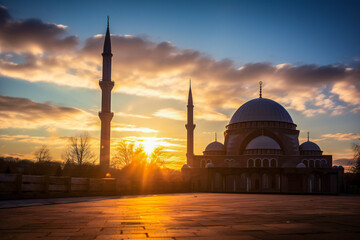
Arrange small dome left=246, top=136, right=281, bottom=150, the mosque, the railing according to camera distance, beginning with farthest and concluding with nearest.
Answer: small dome left=246, top=136, right=281, bottom=150, the mosque, the railing

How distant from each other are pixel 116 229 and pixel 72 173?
43241 millimetres

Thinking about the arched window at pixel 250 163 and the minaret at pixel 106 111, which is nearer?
the minaret at pixel 106 111

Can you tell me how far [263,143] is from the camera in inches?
2074

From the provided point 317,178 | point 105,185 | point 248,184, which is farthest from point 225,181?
point 105,185

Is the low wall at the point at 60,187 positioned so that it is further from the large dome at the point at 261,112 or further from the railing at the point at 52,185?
the large dome at the point at 261,112

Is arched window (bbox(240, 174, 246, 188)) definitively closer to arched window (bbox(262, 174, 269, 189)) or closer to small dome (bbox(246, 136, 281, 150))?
arched window (bbox(262, 174, 269, 189))

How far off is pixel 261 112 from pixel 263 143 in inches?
317

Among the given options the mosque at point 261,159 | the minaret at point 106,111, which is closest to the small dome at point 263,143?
the mosque at point 261,159

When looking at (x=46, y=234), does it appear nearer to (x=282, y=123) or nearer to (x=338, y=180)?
(x=338, y=180)

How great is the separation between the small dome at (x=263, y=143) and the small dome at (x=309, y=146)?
33.8 feet

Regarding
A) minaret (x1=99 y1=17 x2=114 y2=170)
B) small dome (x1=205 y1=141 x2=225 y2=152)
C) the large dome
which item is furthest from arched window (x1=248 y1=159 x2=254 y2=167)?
minaret (x1=99 y1=17 x2=114 y2=170)

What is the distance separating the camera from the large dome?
5859cm

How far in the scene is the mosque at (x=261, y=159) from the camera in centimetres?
4625

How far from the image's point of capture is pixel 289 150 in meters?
56.2
